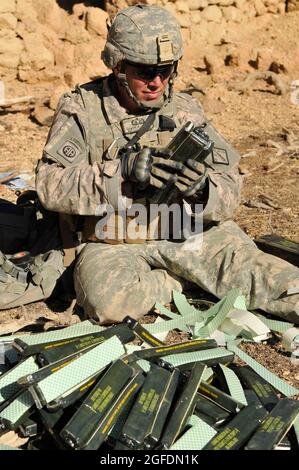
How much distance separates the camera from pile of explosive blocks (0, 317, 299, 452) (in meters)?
3.64

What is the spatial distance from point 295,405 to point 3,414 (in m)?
1.42

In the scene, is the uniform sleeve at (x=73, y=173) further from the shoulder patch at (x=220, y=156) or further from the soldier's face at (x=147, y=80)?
the shoulder patch at (x=220, y=156)

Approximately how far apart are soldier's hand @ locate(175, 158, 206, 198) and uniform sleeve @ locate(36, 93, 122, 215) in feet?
1.30

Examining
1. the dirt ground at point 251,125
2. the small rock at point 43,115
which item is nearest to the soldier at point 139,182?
the dirt ground at point 251,125

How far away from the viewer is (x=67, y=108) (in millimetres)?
5418

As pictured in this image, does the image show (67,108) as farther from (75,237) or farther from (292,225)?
(292,225)

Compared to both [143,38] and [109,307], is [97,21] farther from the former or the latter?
[109,307]

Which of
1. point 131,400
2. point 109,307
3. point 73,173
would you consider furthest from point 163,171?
point 131,400

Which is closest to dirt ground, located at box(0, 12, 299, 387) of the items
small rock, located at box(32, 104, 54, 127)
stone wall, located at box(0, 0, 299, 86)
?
small rock, located at box(32, 104, 54, 127)

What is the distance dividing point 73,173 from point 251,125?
5.04 meters

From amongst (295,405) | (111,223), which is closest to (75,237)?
(111,223)

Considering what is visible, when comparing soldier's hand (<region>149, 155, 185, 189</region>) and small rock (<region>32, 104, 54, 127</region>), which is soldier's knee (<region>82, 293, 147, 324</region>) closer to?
soldier's hand (<region>149, 155, 185, 189</region>)

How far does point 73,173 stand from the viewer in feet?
17.0

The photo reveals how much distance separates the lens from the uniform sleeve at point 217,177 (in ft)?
17.4
